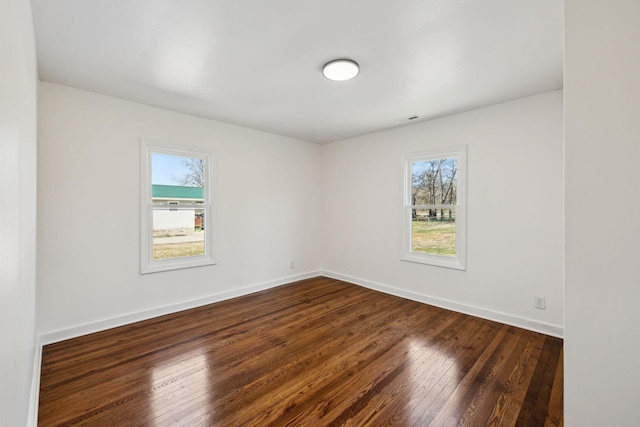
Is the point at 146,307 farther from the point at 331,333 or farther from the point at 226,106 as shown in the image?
the point at 226,106

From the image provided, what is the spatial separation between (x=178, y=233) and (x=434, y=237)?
11.5 ft

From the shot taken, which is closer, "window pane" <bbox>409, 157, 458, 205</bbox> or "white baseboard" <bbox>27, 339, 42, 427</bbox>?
"white baseboard" <bbox>27, 339, 42, 427</bbox>

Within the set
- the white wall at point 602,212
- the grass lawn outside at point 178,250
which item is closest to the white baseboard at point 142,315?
the grass lawn outside at point 178,250

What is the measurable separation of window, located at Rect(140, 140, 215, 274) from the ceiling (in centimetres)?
69

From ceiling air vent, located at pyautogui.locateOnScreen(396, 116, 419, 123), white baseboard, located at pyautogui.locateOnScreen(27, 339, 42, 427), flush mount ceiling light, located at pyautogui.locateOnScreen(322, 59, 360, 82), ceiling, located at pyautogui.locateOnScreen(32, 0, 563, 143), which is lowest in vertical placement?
white baseboard, located at pyautogui.locateOnScreen(27, 339, 42, 427)

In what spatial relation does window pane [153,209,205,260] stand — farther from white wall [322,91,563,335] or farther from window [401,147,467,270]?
window [401,147,467,270]

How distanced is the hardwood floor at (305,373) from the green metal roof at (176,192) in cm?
149

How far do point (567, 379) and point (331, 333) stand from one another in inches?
83.6

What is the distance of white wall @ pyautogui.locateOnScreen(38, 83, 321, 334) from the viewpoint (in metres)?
2.70

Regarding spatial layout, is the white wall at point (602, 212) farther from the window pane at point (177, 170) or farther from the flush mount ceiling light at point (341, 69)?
the window pane at point (177, 170)

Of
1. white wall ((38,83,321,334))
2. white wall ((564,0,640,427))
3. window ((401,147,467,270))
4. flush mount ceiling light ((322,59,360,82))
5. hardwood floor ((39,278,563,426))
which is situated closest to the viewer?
white wall ((564,0,640,427))

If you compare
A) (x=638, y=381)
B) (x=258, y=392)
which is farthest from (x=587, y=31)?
(x=258, y=392)

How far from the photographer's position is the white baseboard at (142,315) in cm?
271

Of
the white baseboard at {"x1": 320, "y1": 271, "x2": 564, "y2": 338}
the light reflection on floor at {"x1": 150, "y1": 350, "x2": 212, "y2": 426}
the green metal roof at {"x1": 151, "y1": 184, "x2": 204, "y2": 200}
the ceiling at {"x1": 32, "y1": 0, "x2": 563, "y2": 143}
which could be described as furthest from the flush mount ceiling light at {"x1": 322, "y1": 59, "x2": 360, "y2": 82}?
the white baseboard at {"x1": 320, "y1": 271, "x2": 564, "y2": 338}
